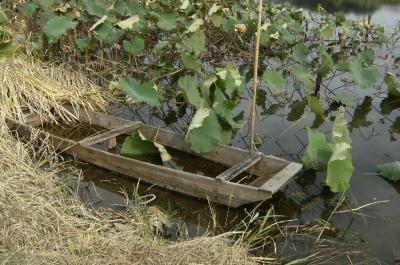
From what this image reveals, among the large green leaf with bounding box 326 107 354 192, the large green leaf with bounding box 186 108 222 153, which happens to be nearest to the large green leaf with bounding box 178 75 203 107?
the large green leaf with bounding box 186 108 222 153

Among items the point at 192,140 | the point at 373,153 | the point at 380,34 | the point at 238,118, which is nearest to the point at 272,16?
the point at 380,34

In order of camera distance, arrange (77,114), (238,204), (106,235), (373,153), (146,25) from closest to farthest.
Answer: (106,235), (238,204), (373,153), (77,114), (146,25)

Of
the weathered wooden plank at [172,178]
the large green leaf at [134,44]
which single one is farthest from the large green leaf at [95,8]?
the weathered wooden plank at [172,178]

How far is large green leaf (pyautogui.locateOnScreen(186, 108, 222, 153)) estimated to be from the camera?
159 inches

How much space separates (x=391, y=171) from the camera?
420 cm

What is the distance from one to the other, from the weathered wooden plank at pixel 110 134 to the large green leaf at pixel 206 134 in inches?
37.8

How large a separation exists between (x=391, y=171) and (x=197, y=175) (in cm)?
171

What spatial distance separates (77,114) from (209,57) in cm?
338

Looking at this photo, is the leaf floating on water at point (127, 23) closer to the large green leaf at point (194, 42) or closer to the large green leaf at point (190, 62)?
the large green leaf at point (194, 42)

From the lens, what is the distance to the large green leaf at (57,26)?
5957 millimetres

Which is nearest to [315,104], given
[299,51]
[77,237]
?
[299,51]

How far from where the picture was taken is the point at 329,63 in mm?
6246

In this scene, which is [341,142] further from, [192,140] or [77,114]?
[77,114]

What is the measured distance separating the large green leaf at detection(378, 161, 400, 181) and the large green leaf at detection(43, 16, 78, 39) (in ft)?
13.1
